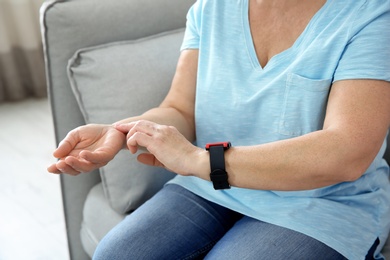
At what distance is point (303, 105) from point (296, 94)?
25 millimetres

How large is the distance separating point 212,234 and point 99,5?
0.65m

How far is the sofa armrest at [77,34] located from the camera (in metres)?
1.43

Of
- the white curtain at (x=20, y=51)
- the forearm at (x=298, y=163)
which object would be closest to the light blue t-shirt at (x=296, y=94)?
the forearm at (x=298, y=163)

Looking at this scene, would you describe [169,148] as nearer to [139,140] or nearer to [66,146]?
[139,140]

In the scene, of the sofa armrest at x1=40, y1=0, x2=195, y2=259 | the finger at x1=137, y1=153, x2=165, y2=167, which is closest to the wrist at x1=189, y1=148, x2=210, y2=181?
the finger at x1=137, y1=153, x2=165, y2=167

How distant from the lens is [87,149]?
1.13m

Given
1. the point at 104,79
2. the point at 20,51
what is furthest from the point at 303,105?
the point at 20,51

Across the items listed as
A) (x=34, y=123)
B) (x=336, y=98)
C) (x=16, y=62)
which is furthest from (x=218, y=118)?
(x=16, y=62)

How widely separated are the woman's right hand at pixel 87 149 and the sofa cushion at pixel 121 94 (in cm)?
25

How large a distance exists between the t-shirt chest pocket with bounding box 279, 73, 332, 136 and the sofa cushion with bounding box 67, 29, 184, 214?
1.27 feet

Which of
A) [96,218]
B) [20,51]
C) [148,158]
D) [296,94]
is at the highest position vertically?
[296,94]

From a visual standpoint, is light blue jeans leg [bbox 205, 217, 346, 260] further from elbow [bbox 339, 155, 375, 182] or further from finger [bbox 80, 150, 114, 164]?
finger [bbox 80, 150, 114, 164]

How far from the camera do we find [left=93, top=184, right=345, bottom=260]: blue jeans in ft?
3.45

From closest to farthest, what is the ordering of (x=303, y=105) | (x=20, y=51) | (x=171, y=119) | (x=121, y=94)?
(x=303, y=105), (x=171, y=119), (x=121, y=94), (x=20, y=51)
